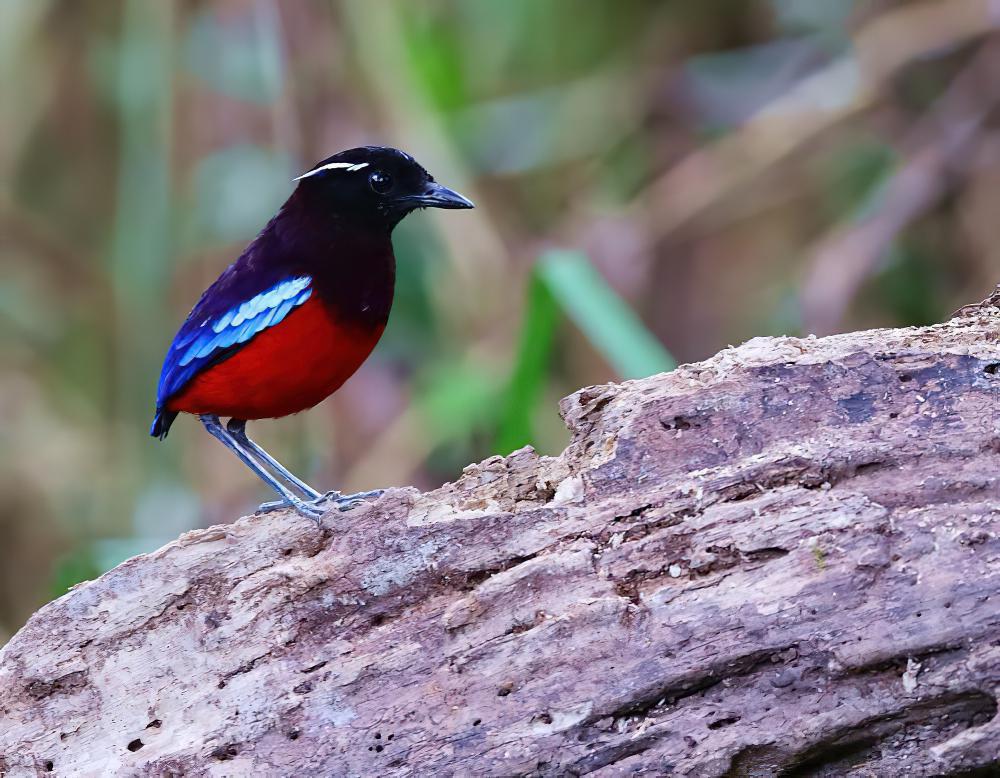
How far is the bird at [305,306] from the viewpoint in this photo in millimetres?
3236

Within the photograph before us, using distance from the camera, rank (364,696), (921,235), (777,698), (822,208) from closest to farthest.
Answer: (777,698) < (364,696) < (921,235) < (822,208)

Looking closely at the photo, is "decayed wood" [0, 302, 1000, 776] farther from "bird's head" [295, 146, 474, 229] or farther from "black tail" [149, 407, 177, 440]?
"bird's head" [295, 146, 474, 229]

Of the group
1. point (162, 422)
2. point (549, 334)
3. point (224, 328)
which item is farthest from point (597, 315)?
point (162, 422)

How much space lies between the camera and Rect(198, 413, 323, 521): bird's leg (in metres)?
3.08

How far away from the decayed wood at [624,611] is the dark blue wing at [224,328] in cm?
54

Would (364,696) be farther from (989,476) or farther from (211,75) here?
(211,75)

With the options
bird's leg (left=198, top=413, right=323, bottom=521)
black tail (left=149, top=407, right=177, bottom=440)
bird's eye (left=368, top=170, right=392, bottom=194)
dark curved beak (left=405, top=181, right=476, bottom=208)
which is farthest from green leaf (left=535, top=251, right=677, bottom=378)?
black tail (left=149, top=407, right=177, bottom=440)

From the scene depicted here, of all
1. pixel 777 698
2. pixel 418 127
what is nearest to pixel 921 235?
pixel 418 127

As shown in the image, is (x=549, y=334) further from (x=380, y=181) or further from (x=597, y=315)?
(x=380, y=181)

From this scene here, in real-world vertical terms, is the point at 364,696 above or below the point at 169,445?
below

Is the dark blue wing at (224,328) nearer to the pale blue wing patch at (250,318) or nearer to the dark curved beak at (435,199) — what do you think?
the pale blue wing patch at (250,318)

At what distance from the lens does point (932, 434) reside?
8.92 ft

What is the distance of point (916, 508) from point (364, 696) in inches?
49.5

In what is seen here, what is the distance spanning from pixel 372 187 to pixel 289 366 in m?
0.58
